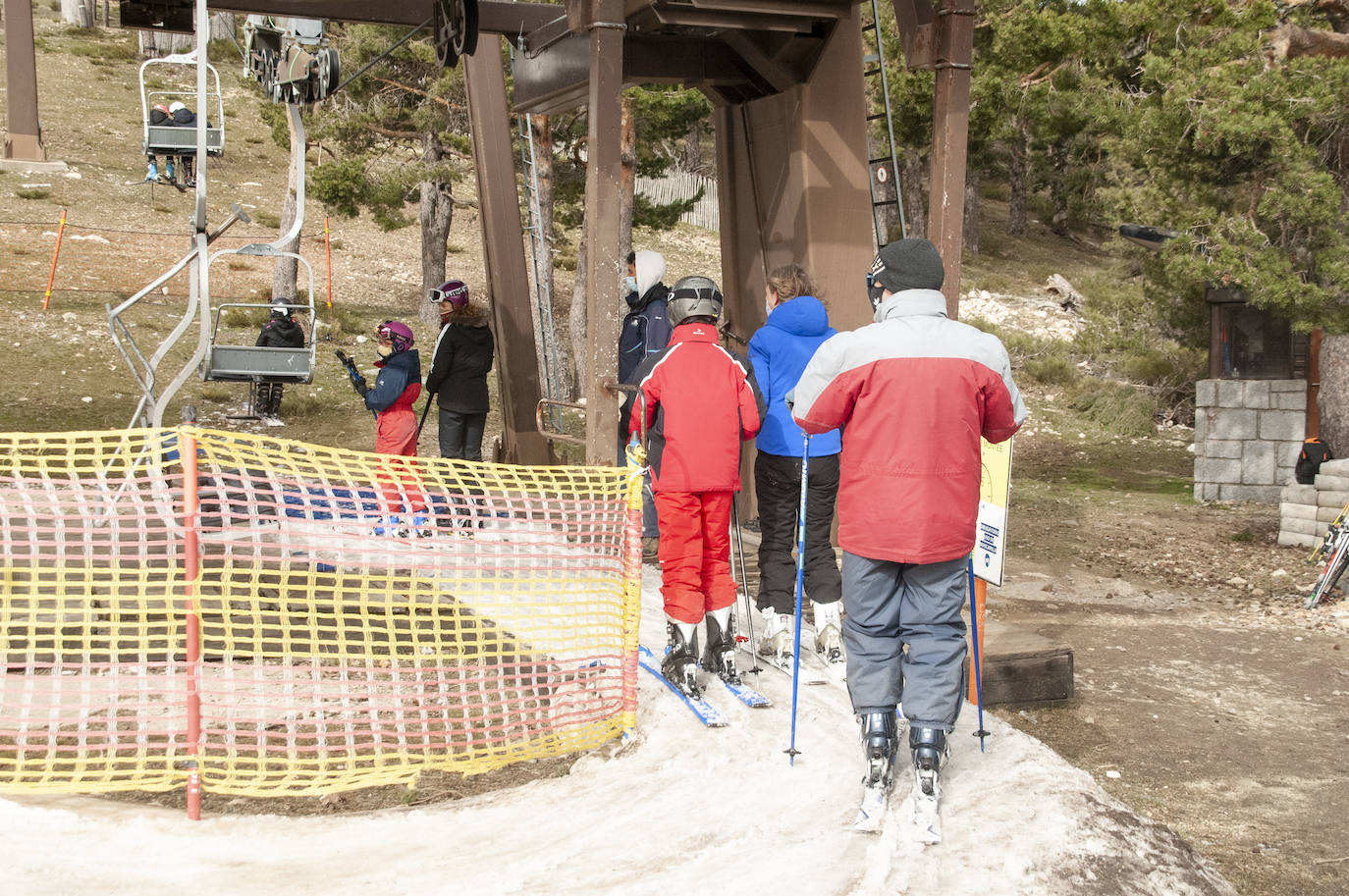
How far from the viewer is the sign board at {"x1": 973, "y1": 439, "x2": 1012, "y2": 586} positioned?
206 inches

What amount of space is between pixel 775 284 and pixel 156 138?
413 centimetres

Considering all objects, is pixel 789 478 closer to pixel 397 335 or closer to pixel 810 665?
pixel 810 665

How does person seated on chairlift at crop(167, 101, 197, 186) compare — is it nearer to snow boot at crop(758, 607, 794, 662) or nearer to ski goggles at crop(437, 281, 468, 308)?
ski goggles at crop(437, 281, 468, 308)

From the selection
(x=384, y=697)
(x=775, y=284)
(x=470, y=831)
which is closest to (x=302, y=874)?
(x=470, y=831)

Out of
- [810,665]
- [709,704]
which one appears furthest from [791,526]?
[709,704]

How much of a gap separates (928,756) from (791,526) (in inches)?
76.2

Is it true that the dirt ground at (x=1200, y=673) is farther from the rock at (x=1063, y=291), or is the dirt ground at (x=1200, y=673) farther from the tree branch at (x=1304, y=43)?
the rock at (x=1063, y=291)

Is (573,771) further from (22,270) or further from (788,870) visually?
(22,270)

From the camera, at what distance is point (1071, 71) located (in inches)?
799

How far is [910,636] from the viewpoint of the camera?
414 cm

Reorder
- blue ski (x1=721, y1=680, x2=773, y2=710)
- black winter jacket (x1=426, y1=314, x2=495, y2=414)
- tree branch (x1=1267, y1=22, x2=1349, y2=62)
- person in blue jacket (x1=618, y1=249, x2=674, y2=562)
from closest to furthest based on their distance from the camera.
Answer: blue ski (x1=721, y1=680, x2=773, y2=710)
person in blue jacket (x1=618, y1=249, x2=674, y2=562)
black winter jacket (x1=426, y1=314, x2=495, y2=414)
tree branch (x1=1267, y1=22, x2=1349, y2=62)

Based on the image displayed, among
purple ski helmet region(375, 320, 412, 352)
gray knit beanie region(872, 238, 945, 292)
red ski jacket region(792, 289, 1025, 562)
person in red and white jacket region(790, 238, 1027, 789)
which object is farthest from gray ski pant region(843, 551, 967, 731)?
purple ski helmet region(375, 320, 412, 352)

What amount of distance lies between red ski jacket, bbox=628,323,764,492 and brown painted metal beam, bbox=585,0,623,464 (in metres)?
1.25

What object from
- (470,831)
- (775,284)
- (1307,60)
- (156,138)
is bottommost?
(470,831)
